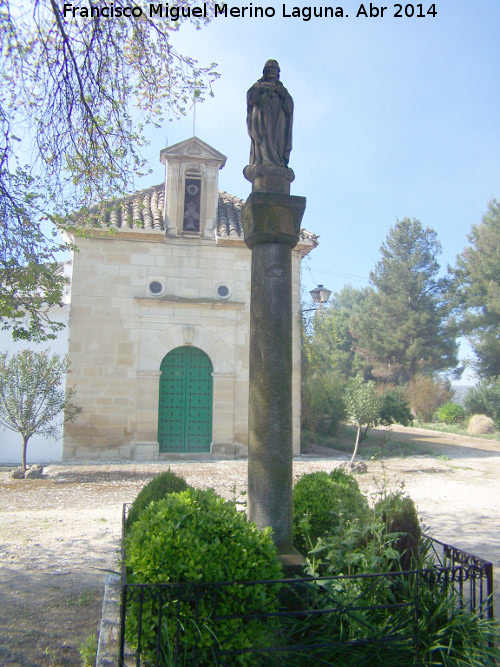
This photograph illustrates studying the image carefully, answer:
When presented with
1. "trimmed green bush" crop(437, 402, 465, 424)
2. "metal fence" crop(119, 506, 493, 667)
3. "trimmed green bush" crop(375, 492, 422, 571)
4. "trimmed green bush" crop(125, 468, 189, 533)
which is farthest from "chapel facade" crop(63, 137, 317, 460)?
"trimmed green bush" crop(437, 402, 465, 424)

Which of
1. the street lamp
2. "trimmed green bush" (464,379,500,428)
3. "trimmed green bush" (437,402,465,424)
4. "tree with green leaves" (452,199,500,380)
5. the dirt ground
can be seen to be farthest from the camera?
"tree with green leaves" (452,199,500,380)

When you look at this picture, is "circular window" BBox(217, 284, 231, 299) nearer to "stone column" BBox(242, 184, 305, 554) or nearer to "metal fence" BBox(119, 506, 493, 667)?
"stone column" BBox(242, 184, 305, 554)

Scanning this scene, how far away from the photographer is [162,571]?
281 centimetres

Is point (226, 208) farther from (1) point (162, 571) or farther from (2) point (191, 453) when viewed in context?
(1) point (162, 571)

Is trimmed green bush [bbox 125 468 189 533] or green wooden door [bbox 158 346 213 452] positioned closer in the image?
trimmed green bush [bbox 125 468 189 533]

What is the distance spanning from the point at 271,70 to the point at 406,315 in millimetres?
34994

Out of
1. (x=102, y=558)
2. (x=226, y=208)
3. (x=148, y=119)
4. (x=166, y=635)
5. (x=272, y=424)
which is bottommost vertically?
(x=102, y=558)

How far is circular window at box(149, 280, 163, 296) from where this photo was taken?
43.3ft

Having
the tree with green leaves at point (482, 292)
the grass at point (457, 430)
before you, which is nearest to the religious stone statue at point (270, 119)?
the grass at point (457, 430)

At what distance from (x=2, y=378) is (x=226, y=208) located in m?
7.70

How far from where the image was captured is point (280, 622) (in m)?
3.13

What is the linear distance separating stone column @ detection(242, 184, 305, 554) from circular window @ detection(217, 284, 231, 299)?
930 cm

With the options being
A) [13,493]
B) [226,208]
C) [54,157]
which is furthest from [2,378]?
[226,208]

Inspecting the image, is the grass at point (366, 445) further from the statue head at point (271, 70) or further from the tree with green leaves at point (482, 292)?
the tree with green leaves at point (482, 292)
